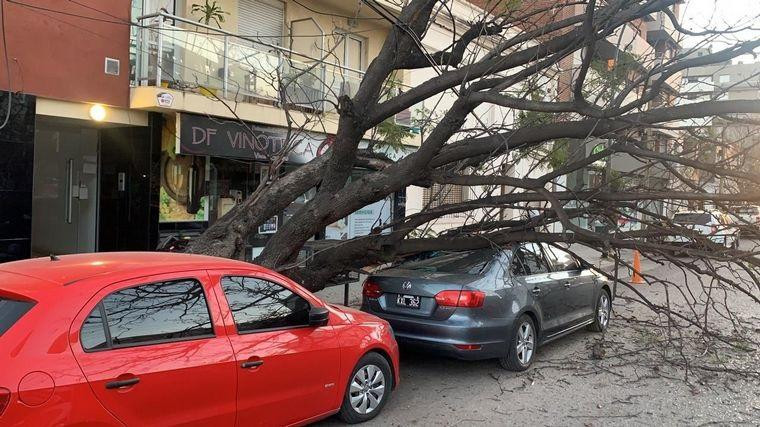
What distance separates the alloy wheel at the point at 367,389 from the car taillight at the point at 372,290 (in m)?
1.49

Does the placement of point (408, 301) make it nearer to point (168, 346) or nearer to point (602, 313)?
point (168, 346)

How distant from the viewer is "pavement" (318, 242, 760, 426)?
538cm

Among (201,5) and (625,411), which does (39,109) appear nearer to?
(201,5)

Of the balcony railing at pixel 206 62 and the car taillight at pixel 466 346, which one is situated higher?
the balcony railing at pixel 206 62

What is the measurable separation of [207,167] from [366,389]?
7233mm

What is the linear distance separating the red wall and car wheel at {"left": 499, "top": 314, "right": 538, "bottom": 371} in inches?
274

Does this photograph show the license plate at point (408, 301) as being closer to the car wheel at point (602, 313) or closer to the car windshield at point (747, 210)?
the car wheel at point (602, 313)

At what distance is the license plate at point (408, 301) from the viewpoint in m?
6.45

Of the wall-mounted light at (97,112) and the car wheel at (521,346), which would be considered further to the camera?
the wall-mounted light at (97,112)

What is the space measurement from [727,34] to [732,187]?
6.12 ft

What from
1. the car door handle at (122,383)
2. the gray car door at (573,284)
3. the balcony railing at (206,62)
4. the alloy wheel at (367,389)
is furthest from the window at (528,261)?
the car door handle at (122,383)

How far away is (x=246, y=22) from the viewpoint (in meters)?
12.1

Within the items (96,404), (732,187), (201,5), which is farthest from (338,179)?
(201,5)

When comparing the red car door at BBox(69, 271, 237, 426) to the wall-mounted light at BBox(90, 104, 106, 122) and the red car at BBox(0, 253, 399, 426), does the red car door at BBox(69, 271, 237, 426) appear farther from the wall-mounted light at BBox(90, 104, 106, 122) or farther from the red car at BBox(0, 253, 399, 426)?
the wall-mounted light at BBox(90, 104, 106, 122)
